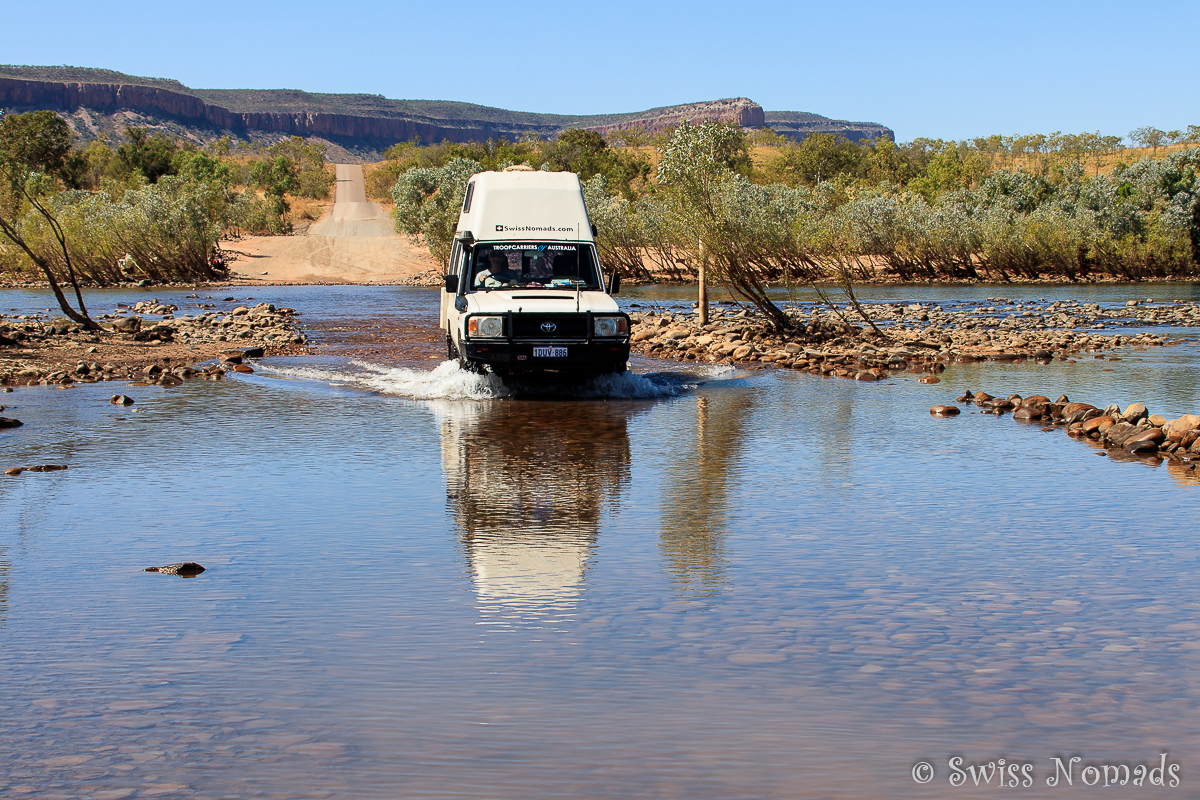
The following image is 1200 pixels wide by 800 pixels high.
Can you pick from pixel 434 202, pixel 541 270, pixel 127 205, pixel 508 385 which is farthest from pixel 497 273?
pixel 127 205

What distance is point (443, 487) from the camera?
9.89 meters

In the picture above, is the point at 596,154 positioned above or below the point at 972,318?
above

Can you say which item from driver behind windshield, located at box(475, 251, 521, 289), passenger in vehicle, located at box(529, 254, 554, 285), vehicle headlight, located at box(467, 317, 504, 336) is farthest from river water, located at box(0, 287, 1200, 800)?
passenger in vehicle, located at box(529, 254, 554, 285)

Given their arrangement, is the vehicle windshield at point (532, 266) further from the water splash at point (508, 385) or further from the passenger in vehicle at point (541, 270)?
the water splash at point (508, 385)

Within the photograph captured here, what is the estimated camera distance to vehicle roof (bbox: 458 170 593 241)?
53.7 feet

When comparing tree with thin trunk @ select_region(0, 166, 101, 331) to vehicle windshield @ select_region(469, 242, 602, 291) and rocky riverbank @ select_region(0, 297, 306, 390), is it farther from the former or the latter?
vehicle windshield @ select_region(469, 242, 602, 291)

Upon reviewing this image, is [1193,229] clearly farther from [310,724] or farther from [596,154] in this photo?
[310,724]

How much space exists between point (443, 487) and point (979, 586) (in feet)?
16.2

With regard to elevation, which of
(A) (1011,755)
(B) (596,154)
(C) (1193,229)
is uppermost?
(B) (596,154)

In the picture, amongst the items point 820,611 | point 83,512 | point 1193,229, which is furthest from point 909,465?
point 1193,229

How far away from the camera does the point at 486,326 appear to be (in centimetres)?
1475

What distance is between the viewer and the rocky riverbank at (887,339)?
21625mm

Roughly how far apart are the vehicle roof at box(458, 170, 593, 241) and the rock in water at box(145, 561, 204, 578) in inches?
391

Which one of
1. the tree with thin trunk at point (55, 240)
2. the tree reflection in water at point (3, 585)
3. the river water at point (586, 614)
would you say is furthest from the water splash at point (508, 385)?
the tree with thin trunk at point (55, 240)
